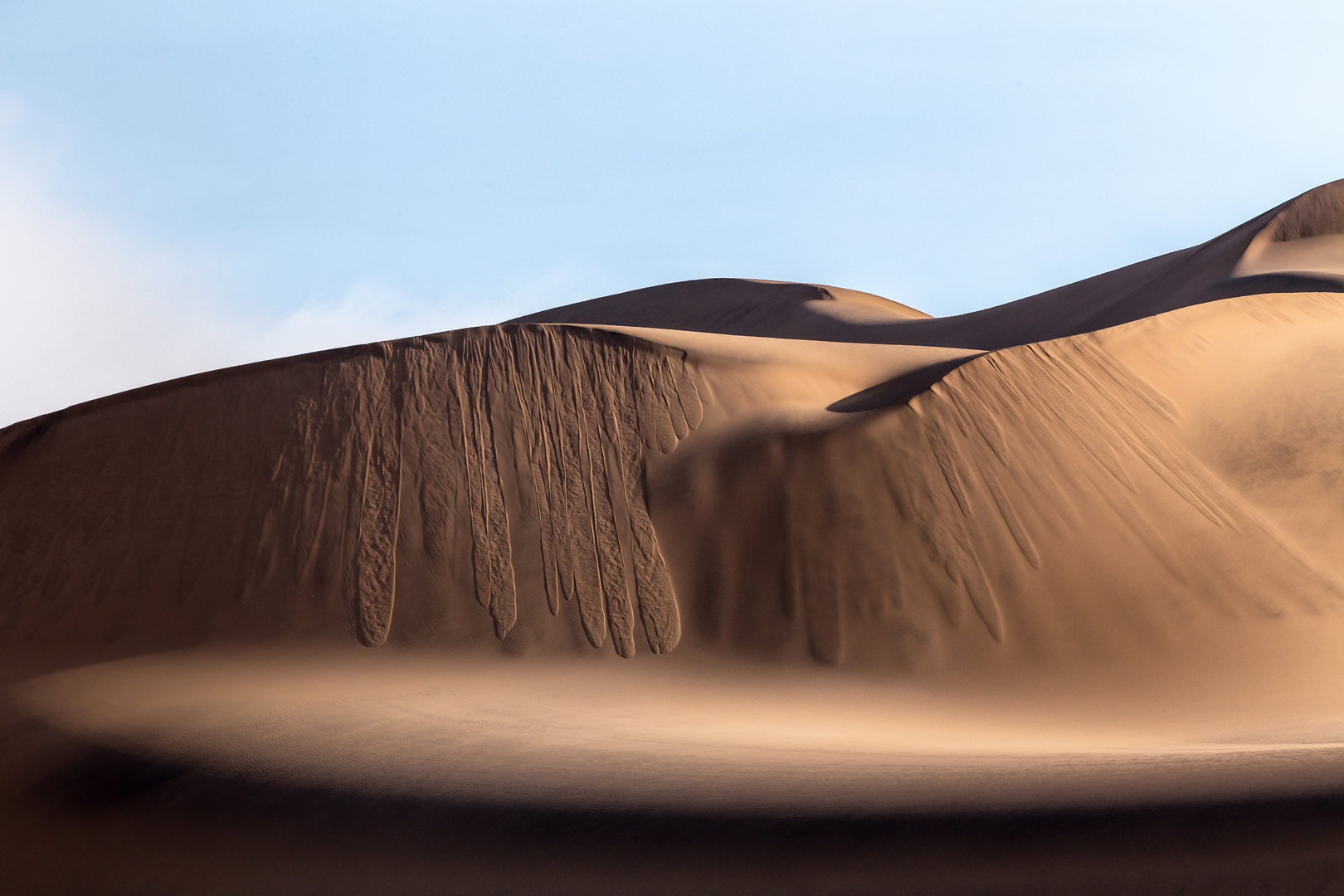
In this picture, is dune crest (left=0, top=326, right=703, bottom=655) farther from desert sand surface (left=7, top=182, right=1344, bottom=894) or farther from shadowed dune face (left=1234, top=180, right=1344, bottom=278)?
shadowed dune face (left=1234, top=180, right=1344, bottom=278)

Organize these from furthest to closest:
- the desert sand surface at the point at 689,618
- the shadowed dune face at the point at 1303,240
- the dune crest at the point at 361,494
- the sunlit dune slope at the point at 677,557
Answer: the shadowed dune face at the point at 1303,240 < the dune crest at the point at 361,494 < the sunlit dune slope at the point at 677,557 < the desert sand surface at the point at 689,618

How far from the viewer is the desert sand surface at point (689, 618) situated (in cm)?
530

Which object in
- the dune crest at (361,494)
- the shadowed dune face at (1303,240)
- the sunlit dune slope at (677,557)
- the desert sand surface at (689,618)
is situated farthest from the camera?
the shadowed dune face at (1303,240)

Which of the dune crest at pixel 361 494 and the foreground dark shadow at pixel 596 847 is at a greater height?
the dune crest at pixel 361 494

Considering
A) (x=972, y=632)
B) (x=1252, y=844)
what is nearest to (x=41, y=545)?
(x=972, y=632)

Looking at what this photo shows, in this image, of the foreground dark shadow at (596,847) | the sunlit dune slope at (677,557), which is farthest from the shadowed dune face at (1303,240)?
the foreground dark shadow at (596,847)

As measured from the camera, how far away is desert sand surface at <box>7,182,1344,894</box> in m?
5.30

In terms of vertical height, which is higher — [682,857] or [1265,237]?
[1265,237]

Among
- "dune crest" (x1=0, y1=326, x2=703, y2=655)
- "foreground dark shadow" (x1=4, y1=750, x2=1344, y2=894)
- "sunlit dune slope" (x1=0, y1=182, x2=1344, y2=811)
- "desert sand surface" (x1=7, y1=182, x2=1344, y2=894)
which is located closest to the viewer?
"foreground dark shadow" (x1=4, y1=750, x2=1344, y2=894)

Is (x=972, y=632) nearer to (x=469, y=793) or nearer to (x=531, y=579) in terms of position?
(x=531, y=579)

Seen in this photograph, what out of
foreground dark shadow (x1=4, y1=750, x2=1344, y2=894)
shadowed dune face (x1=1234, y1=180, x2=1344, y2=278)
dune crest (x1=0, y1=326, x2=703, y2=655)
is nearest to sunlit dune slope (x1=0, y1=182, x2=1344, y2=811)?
dune crest (x1=0, y1=326, x2=703, y2=655)

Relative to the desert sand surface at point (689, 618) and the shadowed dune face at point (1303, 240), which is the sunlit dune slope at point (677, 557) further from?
the shadowed dune face at point (1303, 240)

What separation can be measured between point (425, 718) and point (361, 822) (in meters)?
1.44

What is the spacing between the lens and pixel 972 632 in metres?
8.85
